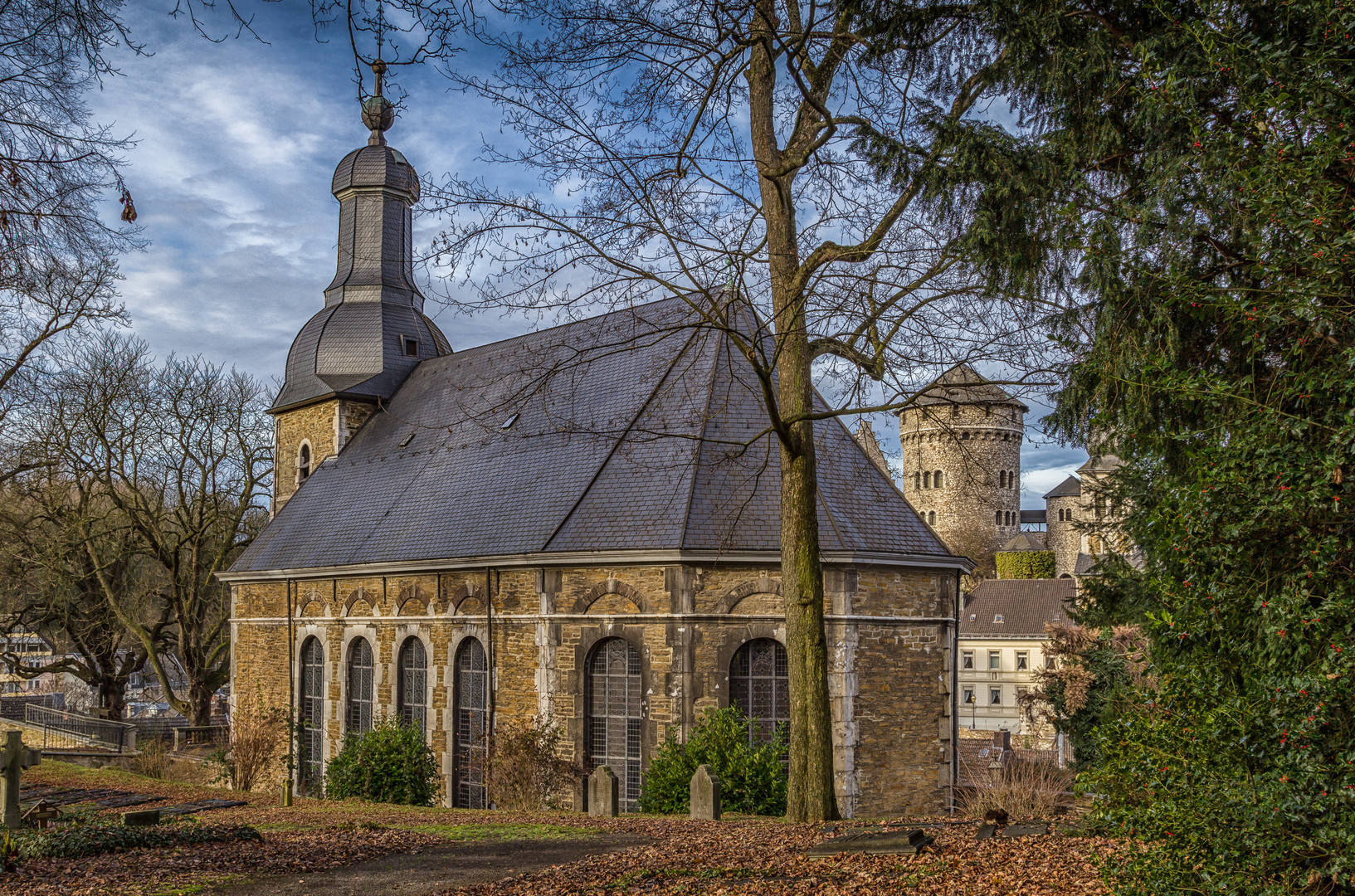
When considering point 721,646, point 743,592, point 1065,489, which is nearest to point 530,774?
point 721,646

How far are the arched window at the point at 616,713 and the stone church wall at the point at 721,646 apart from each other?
19 cm

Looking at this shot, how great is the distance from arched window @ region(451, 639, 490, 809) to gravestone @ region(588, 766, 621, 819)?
4.65 metres

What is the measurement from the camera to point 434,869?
8266mm

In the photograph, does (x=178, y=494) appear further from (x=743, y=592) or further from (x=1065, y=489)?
(x=1065, y=489)

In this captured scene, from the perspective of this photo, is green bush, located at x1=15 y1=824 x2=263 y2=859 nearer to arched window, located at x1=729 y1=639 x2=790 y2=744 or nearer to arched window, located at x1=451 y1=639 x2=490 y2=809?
arched window, located at x1=729 y1=639 x2=790 y2=744

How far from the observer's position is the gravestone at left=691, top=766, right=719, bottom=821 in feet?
38.7

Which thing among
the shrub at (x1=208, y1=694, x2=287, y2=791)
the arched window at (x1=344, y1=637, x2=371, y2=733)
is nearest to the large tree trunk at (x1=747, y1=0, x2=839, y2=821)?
the arched window at (x1=344, y1=637, x2=371, y2=733)

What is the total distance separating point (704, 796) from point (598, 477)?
22.4 feet

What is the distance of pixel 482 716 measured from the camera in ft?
57.3

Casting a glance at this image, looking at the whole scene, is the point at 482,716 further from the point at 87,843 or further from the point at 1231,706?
the point at 1231,706

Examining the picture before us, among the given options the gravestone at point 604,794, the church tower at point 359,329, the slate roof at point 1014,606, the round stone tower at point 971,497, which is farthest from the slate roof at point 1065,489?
the gravestone at point 604,794

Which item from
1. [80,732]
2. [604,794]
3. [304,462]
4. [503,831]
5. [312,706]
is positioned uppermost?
[304,462]

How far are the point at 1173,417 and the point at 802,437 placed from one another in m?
4.14

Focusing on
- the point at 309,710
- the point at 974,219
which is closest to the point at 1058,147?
the point at 974,219
